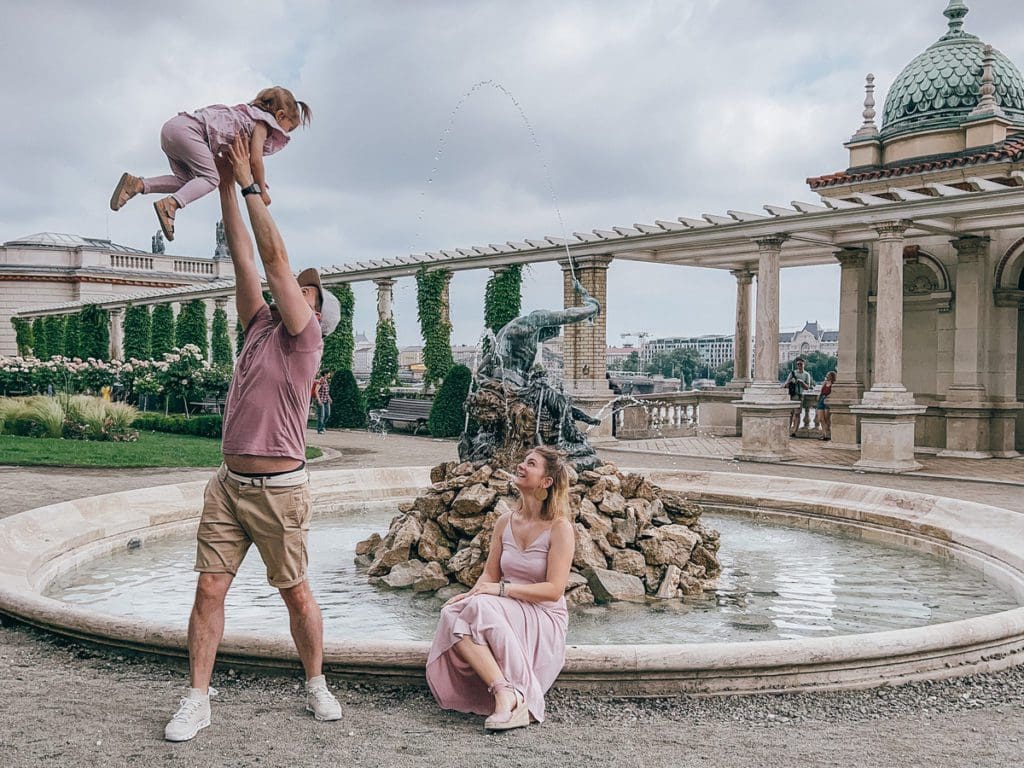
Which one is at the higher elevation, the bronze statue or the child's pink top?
the child's pink top

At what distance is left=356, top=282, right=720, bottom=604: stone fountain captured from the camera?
269 inches

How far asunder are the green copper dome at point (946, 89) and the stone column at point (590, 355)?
6744 mm

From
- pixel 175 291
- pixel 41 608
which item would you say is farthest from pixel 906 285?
pixel 175 291

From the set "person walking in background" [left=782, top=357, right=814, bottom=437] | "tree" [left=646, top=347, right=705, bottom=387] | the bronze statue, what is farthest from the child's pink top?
"tree" [left=646, top=347, right=705, bottom=387]

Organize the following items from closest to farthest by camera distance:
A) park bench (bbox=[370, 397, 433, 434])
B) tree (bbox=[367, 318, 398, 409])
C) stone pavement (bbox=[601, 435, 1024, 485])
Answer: stone pavement (bbox=[601, 435, 1024, 485]), park bench (bbox=[370, 397, 433, 434]), tree (bbox=[367, 318, 398, 409])

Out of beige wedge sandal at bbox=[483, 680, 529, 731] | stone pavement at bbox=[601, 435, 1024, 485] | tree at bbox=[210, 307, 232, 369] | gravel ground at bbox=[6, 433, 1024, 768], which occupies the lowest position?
gravel ground at bbox=[6, 433, 1024, 768]

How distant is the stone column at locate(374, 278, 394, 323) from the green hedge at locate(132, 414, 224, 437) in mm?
6128

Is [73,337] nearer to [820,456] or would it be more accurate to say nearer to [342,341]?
[342,341]

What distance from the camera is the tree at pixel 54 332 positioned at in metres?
39.6

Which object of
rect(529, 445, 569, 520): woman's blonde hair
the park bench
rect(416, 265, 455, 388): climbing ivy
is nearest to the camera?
rect(529, 445, 569, 520): woman's blonde hair

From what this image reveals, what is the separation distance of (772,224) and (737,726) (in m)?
14.1

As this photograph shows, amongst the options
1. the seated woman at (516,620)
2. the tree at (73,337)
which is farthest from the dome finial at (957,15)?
the tree at (73,337)

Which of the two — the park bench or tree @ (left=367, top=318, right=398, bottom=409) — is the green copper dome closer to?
the park bench

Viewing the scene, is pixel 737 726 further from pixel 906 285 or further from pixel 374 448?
pixel 906 285
